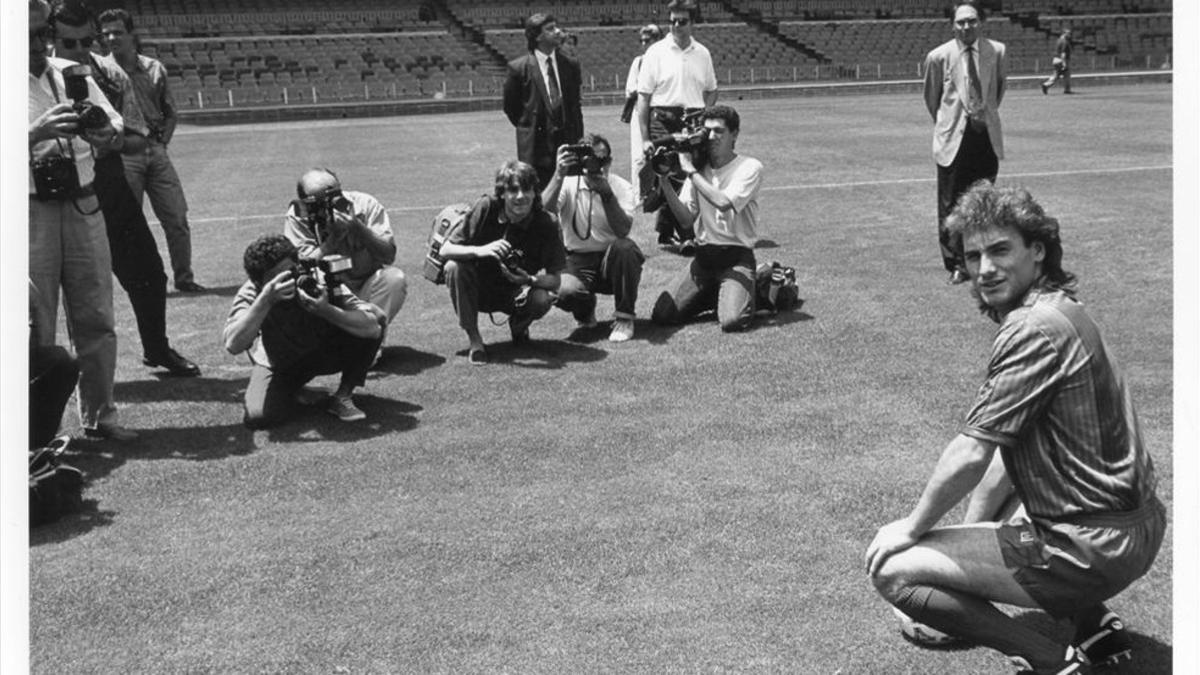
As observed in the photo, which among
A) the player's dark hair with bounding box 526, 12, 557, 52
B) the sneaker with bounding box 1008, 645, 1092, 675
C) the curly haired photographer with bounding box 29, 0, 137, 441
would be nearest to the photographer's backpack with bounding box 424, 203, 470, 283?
the curly haired photographer with bounding box 29, 0, 137, 441

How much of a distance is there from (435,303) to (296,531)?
422cm

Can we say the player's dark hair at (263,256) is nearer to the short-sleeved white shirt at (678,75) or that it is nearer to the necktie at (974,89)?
the necktie at (974,89)

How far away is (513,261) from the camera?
23.4 feet

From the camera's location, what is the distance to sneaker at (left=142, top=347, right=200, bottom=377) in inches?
277

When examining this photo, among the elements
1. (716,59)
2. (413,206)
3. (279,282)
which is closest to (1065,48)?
(716,59)

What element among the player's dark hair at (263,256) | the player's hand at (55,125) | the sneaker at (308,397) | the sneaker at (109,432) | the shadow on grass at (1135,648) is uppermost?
the player's hand at (55,125)

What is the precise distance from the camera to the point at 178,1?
163 ft

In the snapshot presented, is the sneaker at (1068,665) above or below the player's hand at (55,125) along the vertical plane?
below

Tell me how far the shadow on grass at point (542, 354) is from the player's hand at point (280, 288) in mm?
1679

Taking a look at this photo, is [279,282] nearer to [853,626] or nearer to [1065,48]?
[853,626]

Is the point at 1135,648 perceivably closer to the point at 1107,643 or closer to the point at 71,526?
the point at 1107,643

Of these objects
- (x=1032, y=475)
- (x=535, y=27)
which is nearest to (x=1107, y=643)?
(x=1032, y=475)

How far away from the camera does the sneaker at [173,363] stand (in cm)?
705

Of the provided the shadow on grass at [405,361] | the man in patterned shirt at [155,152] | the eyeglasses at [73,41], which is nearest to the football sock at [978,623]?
the shadow on grass at [405,361]
